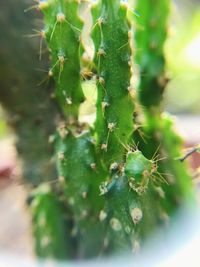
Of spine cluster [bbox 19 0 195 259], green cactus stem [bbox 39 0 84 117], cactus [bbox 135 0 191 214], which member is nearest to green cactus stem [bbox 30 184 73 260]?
spine cluster [bbox 19 0 195 259]

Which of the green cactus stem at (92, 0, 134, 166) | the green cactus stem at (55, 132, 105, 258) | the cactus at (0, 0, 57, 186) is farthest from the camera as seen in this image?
the cactus at (0, 0, 57, 186)

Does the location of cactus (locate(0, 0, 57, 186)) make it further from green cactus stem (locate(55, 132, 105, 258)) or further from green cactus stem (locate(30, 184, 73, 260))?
green cactus stem (locate(55, 132, 105, 258))

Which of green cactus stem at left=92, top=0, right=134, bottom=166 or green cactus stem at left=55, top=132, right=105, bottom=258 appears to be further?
green cactus stem at left=55, top=132, right=105, bottom=258

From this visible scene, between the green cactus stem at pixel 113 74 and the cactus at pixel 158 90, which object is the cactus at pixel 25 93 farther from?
the green cactus stem at pixel 113 74

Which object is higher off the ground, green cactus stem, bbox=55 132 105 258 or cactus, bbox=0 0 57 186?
cactus, bbox=0 0 57 186

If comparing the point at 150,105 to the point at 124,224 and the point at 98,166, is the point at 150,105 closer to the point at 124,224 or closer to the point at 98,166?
the point at 98,166

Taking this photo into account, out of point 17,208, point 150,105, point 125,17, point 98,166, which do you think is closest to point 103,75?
point 125,17

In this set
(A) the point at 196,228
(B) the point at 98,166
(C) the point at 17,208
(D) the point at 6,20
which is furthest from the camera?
(C) the point at 17,208

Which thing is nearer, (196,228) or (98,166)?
(98,166)
